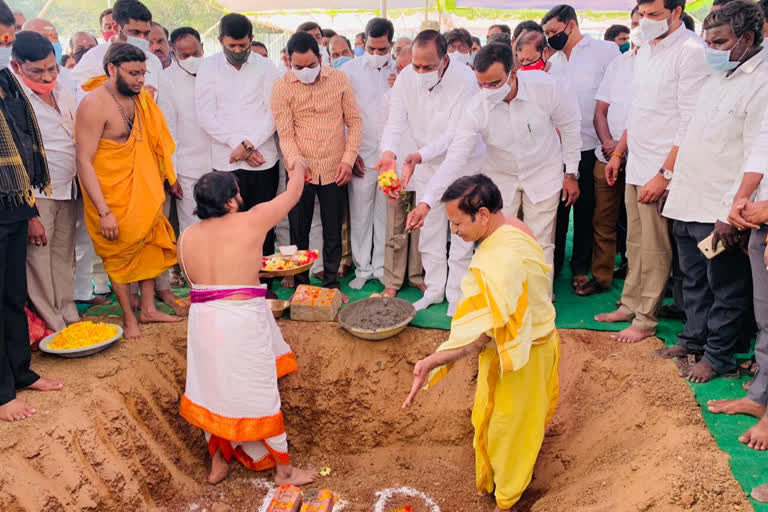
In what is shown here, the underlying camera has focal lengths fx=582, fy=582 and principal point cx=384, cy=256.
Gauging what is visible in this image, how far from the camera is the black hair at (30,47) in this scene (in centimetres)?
400

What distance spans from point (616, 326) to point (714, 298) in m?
0.89

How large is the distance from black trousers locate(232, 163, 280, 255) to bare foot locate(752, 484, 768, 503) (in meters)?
4.11

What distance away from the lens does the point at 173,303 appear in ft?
17.2

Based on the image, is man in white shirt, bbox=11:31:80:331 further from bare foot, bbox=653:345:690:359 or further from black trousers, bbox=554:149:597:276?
bare foot, bbox=653:345:690:359

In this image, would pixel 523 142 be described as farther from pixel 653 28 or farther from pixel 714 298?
pixel 714 298

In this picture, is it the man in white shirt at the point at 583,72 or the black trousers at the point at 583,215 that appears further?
the black trousers at the point at 583,215

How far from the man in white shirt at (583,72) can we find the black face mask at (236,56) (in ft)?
9.00

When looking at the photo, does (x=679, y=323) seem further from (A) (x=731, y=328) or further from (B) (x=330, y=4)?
(B) (x=330, y=4)

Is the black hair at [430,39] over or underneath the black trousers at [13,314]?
over

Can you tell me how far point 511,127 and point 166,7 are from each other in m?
26.3

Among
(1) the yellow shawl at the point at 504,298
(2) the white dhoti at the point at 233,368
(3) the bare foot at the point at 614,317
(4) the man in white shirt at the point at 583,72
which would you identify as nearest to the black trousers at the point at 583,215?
(4) the man in white shirt at the point at 583,72

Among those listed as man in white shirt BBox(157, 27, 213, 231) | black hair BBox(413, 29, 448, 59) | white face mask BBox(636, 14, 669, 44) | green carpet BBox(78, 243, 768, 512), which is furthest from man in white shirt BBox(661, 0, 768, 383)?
man in white shirt BBox(157, 27, 213, 231)

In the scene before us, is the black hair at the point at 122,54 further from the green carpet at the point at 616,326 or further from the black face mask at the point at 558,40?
the black face mask at the point at 558,40

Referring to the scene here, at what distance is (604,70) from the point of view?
5379 millimetres
